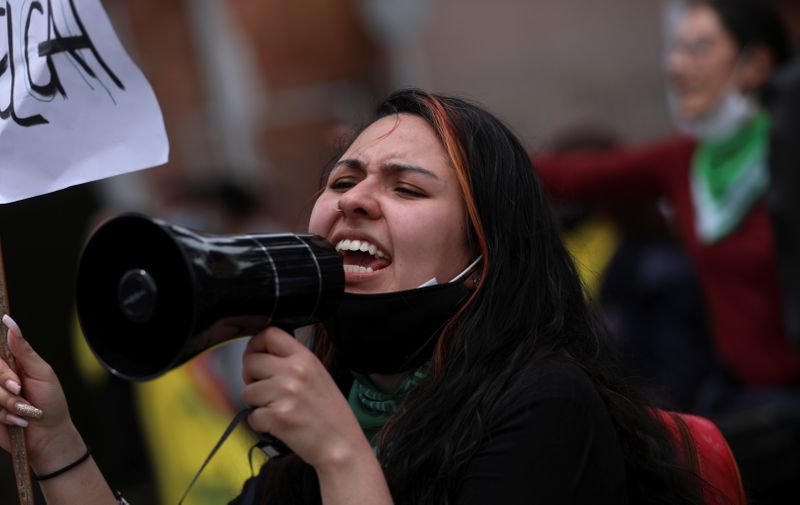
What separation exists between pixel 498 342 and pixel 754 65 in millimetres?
2581

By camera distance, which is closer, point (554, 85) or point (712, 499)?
point (712, 499)

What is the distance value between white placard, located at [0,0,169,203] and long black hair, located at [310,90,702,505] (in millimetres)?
517

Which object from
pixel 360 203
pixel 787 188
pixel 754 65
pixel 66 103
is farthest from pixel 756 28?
pixel 66 103

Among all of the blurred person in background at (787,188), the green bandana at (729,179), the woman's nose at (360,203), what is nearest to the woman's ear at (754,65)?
the green bandana at (729,179)

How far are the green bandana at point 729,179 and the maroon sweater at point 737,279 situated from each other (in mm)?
38

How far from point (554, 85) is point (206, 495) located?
514 centimetres

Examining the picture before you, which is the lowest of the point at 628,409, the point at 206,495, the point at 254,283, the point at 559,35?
the point at 206,495

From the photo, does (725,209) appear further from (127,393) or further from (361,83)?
(361,83)

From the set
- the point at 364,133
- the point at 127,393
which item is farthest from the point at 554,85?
the point at 364,133

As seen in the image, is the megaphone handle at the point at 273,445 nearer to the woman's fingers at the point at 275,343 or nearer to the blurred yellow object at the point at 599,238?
the woman's fingers at the point at 275,343

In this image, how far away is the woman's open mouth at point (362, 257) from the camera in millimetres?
2002

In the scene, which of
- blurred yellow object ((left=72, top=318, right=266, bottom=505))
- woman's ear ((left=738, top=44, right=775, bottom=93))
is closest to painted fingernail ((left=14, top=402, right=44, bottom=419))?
blurred yellow object ((left=72, top=318, right=266, bottom=505))

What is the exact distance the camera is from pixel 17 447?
1.95 metres

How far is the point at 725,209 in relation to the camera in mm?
3879
